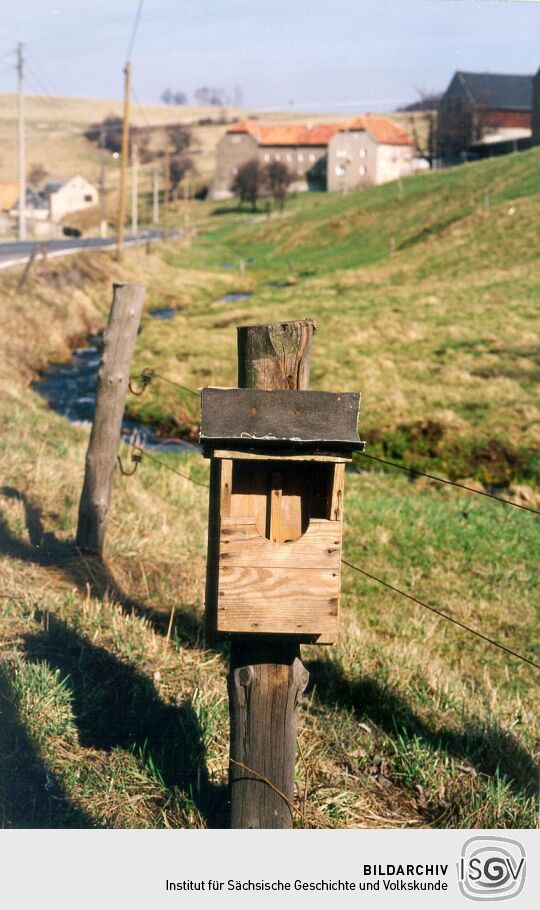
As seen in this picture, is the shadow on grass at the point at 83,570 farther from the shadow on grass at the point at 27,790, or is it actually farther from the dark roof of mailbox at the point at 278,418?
the dark roof of mailbox at the point at 278,418

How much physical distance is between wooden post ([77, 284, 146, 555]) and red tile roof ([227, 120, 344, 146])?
1824 inches

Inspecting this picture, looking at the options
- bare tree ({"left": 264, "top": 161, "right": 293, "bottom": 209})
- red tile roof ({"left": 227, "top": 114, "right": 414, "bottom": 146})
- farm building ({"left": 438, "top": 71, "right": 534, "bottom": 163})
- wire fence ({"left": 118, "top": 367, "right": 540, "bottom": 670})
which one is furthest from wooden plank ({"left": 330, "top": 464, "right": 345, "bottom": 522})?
farm building ({"left": 438, "top": 71, "right": 534, "bottom": 163})

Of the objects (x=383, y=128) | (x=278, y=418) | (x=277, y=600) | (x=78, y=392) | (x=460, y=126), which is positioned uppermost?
(x=460, y=126)

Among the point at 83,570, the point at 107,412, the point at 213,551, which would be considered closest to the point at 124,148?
the point at 107,412

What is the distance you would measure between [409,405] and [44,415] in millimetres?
6228

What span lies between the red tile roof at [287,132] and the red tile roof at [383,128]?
116 centimetres

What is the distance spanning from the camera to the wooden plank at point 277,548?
2.94 m

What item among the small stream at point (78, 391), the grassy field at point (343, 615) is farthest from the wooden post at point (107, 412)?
the small stream at point (78, 391)

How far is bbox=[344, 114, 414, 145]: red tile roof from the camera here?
1977 inches

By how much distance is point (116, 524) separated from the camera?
7.41 meters

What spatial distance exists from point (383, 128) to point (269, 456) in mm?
52824

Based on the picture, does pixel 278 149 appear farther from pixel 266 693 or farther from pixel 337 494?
pixel 266 693

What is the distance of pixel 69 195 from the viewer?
2200 inches

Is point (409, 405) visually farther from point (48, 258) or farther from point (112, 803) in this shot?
point (48, 258)
